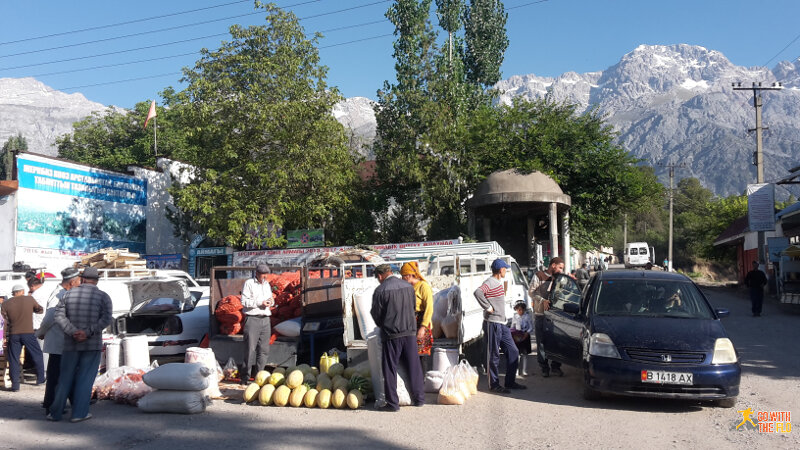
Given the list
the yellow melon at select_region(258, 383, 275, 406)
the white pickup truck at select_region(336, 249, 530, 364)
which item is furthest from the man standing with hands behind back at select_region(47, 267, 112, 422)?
the white pickup truck at select_region(336, 249, 530, 364)

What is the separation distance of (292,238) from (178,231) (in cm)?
631

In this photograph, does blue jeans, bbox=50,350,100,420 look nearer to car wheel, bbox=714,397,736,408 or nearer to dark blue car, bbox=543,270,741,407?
dark blue car, bbox=543,270,741,407

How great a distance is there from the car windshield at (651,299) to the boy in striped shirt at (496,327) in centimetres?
123

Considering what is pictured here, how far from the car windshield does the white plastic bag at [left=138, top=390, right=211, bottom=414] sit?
5175 mm

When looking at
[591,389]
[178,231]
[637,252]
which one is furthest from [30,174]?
[637,252]

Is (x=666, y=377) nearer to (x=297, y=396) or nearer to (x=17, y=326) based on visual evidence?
(x=297, y=396)

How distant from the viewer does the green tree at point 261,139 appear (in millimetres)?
22781

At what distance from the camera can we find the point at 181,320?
10.5 meters

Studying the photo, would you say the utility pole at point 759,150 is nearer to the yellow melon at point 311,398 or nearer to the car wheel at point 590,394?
the car wheel at point 590,394

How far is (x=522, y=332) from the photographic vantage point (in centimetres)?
973

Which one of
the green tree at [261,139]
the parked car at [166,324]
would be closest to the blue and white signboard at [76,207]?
the green tree at [261,139]

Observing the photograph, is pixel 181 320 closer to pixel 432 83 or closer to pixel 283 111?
pixel 283 111

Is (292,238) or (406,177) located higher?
(406,177)

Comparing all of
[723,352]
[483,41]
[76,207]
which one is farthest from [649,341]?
[483,41]
